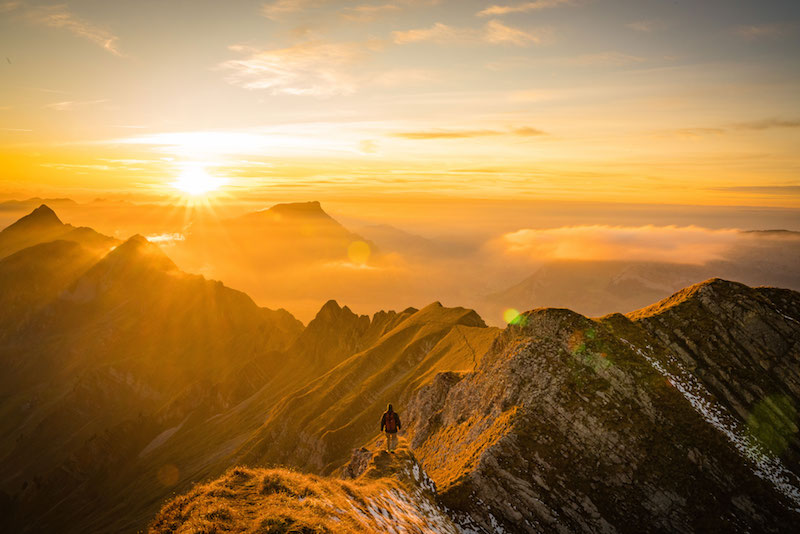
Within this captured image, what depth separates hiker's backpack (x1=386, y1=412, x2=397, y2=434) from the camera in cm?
3650

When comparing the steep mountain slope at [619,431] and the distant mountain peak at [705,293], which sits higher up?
the distant mountain peak at [705,293]

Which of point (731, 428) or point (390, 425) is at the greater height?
point (390, 425)

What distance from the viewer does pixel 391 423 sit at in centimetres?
3675

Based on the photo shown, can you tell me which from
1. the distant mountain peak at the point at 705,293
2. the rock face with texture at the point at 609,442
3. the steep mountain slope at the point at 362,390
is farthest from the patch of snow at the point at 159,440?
the distant mountain peak at the point at 705,293

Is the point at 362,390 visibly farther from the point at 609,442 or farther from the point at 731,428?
the point at 731,428

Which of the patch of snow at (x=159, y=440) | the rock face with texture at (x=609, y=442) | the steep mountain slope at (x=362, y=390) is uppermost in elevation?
the rock face with texture at (x=609, y=442)

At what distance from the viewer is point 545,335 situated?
4675 cm

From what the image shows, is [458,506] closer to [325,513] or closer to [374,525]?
[374,525]

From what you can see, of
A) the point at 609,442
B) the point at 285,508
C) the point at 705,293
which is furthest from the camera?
the point at 705,293

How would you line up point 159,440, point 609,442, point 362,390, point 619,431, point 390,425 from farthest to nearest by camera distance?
point 159,440 → point 362,390 → point 619,431 → point 609,442 → point 390,425

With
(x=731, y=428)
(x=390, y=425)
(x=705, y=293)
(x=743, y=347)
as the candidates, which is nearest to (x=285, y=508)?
(x=390, y=425)

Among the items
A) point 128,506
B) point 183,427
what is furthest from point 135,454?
point 128,506

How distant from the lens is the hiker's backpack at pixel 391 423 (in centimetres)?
3650

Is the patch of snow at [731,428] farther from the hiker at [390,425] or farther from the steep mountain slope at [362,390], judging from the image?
the steep mountain slope at [362,390]
